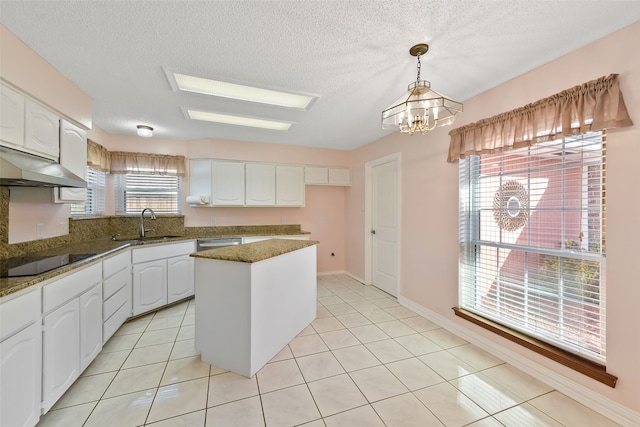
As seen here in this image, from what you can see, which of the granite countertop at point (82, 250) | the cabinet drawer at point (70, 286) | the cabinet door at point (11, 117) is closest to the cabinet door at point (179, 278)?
the granite countertop at point (82, 250)

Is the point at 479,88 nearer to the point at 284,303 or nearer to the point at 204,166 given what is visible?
the point at 284,303

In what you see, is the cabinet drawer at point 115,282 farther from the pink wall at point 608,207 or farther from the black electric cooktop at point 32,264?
the pink wall at point 608,207

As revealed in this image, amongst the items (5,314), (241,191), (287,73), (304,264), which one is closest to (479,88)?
(287,73)

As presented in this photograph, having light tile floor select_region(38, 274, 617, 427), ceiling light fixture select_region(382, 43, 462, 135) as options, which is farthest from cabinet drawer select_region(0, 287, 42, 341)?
ceiling light fixture select_region(382, 43, 462, 135)

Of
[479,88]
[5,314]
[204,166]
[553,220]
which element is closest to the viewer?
[5,314]

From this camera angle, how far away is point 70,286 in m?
1.70

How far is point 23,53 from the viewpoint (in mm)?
1688

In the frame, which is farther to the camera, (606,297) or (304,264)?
(304,264)

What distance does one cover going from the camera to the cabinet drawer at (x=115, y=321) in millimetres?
2195

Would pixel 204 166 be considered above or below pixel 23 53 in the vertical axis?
below

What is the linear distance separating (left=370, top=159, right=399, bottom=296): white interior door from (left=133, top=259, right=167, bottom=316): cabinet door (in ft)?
10.2

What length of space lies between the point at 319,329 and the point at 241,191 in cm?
246

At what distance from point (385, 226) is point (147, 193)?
3.74m

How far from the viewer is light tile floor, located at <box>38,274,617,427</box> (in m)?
1.53
